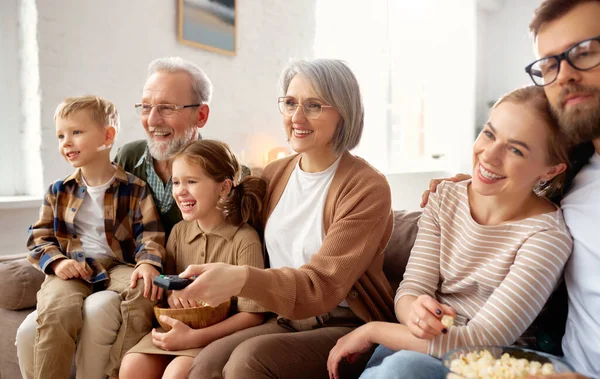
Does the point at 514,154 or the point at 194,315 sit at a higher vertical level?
the point at 514,154

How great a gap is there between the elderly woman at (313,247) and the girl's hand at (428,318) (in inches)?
12.4

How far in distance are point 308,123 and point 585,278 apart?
0.86 metres

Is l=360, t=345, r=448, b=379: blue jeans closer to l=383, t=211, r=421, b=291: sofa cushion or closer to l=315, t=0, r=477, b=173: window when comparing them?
l=383, t=211, r=421, b=291: sofa cushion

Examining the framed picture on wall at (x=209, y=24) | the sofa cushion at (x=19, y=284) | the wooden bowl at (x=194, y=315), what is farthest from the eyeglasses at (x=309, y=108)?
the framed picture on wall at (x=209, y=24)

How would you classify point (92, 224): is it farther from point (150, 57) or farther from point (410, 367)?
point (150, 57)

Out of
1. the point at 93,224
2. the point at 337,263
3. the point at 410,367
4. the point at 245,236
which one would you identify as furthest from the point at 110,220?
the point at 410,367

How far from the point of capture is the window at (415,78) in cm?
637

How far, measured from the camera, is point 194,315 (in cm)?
147

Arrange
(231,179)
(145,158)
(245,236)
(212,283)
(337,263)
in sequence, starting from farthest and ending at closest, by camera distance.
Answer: (145,158) → (231,179) → (245,236) → (337,263) → (212,283)

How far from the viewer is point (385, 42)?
21.1 feet

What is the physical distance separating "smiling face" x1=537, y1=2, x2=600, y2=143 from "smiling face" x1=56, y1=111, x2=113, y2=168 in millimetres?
1473

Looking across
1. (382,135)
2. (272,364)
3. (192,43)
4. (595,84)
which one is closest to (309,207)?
(272,364)

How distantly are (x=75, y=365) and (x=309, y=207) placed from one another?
3.26 ft

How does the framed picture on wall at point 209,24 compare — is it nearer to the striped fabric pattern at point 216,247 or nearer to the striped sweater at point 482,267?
the striped fabric pattern at point 216,247
